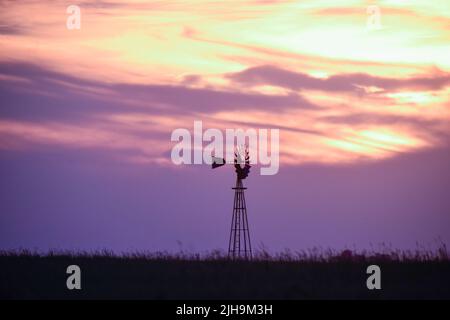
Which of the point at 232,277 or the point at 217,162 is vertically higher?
the point at 217,162

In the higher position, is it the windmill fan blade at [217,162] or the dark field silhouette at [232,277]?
the windmill fan blade at [217,162]

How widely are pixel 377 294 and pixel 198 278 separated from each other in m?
5.07

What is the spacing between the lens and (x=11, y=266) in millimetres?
28500

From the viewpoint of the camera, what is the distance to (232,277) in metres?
24.6

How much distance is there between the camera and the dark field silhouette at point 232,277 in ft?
73.9

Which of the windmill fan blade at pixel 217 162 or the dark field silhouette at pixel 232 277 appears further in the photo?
the windmill fan blade at pixel 217 162

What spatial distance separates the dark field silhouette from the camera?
22.5 metres

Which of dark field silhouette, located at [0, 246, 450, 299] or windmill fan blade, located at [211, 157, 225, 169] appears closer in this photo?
dark field silhouette, located at [0, 246, 450, 299]

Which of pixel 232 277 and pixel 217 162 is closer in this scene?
pixel 232 277

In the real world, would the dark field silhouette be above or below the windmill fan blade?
below
